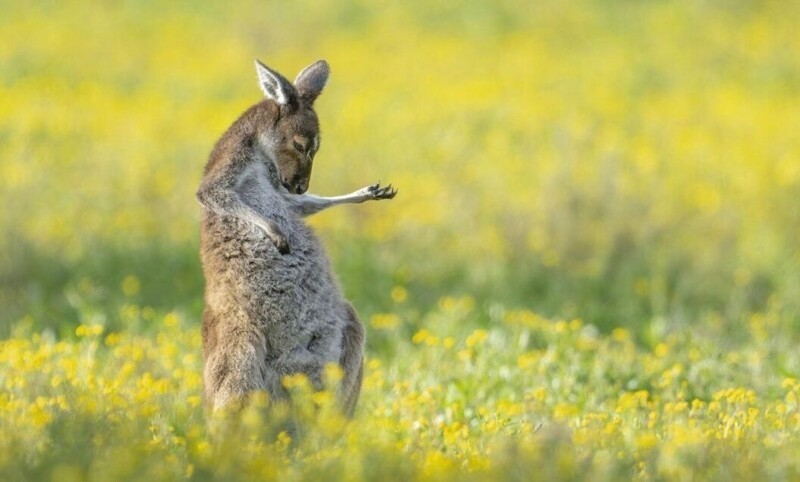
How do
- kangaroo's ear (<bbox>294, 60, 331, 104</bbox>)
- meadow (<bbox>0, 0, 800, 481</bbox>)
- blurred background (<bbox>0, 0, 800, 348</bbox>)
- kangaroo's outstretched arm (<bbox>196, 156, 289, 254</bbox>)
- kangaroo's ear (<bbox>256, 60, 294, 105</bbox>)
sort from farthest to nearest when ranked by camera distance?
blurred background (<bbox>0, 0, 800, 348</bbox>) < kangaroo's ear (<bbox>294, 60, 331, 104</bbox>) < kangaroo's ear (<bbox>256, 60, 294, 105</bbox>) < kangaroo's outstretched arm (<bbox>196, 156, 289, 254</bbox>) < meadow (<bbox>0, 0, 800, 481</bbox>)

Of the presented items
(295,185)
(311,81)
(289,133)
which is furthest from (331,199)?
(311,81)

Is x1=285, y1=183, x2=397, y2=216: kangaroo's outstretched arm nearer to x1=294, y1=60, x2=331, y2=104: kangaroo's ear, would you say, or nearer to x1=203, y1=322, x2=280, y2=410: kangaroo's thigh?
x1=294, y1=60, x2=331, y2=104: kangaroo's ear

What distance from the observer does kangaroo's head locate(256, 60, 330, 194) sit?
18.7 ft

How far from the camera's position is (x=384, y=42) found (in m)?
20.4

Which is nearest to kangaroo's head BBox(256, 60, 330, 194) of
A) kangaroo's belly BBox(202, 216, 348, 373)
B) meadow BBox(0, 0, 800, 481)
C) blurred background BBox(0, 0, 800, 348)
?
kangaroo's belly BBox(202, 216, 348, 373)

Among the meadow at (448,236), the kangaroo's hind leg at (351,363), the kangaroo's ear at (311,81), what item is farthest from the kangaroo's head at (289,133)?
the meadow at (448,236)

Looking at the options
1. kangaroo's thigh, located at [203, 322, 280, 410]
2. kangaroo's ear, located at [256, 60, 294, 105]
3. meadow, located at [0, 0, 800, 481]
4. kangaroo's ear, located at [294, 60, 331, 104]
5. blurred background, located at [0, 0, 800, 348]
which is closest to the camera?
meadow, located at [0, 0, 800, 481]

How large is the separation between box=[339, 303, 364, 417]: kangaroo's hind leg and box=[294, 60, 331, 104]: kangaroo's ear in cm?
95

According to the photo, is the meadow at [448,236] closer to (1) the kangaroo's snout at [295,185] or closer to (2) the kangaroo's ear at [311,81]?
(1) the kangaroo's snout at [295,185]

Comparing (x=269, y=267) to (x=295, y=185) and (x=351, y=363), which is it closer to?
(x=295, y=185)

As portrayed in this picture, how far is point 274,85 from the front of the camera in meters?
5.71

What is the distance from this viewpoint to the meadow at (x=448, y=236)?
5098mm

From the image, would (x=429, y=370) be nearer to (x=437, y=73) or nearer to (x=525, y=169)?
(x=525, y=169)

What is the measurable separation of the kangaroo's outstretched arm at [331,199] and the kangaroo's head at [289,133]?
4 cm
